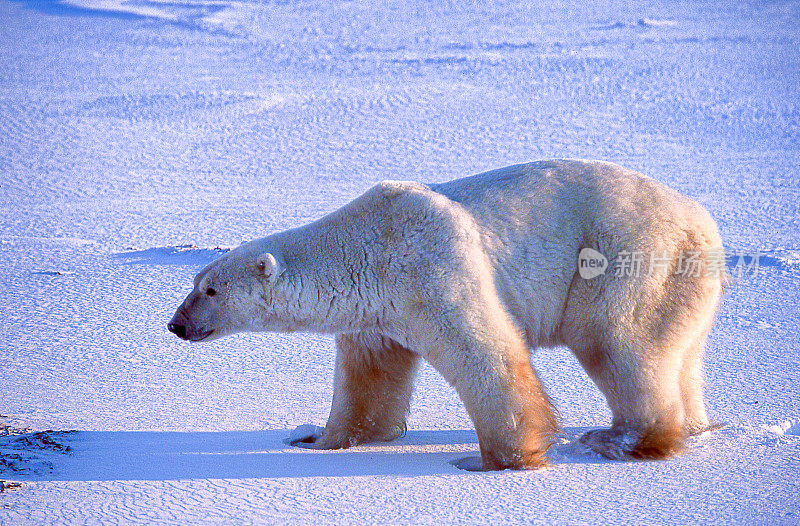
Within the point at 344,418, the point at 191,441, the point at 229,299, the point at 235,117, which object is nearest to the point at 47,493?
the point at 191,441

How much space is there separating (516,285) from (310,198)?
4.40 meters

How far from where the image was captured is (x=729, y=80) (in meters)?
11.1

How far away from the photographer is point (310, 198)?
8414 millimetres

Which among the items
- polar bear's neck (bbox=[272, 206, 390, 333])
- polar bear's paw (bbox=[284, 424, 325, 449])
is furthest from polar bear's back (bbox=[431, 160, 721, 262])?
polar bear's paw (bbox=[284, 424, 325, 449])

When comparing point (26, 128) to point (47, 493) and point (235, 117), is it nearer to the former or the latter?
point (235, 117)

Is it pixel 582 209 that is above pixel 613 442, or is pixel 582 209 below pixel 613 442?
above

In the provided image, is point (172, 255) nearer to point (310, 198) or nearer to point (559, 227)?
point (310, 198)

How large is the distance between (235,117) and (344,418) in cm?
643

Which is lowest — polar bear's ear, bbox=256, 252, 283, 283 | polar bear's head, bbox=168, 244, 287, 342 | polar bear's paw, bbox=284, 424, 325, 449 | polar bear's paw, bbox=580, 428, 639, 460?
polar bear's paw, bbox=284, 424, 325, 449

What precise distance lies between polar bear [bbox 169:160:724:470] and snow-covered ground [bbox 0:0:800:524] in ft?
1.23

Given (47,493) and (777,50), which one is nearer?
(47,493)

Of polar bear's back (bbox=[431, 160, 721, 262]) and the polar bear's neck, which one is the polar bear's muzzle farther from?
polar bear's back (bbox=[431, 160, 721, 262])

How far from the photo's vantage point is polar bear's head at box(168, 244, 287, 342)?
4.36m

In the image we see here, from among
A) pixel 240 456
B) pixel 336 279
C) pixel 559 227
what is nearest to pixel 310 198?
pixel 336 279
